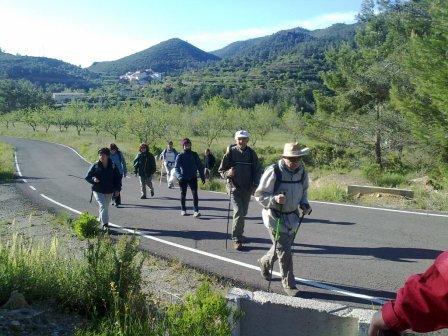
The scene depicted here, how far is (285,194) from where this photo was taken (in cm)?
551

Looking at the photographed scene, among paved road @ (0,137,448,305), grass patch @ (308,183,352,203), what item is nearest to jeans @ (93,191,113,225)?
paved road @ (0,137,448,305)

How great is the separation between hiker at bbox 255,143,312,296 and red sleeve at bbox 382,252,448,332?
3.64 metres

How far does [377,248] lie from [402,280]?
1499 millimetres

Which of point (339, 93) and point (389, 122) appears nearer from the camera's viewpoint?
point (389, 122)

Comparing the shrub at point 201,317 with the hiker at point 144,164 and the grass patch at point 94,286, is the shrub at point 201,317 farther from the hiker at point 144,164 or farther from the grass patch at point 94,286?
the hiker at point 144,164

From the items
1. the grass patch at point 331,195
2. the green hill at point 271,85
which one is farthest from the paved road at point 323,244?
the green hill at point 271,85

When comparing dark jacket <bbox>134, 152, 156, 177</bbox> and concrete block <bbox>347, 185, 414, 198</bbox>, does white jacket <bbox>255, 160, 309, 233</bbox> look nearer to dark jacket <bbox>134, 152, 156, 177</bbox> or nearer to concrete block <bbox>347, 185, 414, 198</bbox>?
concrete block <bbox>347, 185, 414, 198</bbox>

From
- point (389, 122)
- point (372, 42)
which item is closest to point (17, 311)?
point (389, 122)

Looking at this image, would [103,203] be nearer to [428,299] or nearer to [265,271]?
[265,271]

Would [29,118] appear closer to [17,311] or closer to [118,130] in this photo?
[118,130]

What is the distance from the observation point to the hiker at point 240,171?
731 cm

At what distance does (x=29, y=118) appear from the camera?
83250mm

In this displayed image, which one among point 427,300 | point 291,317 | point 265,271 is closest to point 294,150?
point 265,271

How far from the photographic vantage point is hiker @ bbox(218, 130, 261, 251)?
731 cm
